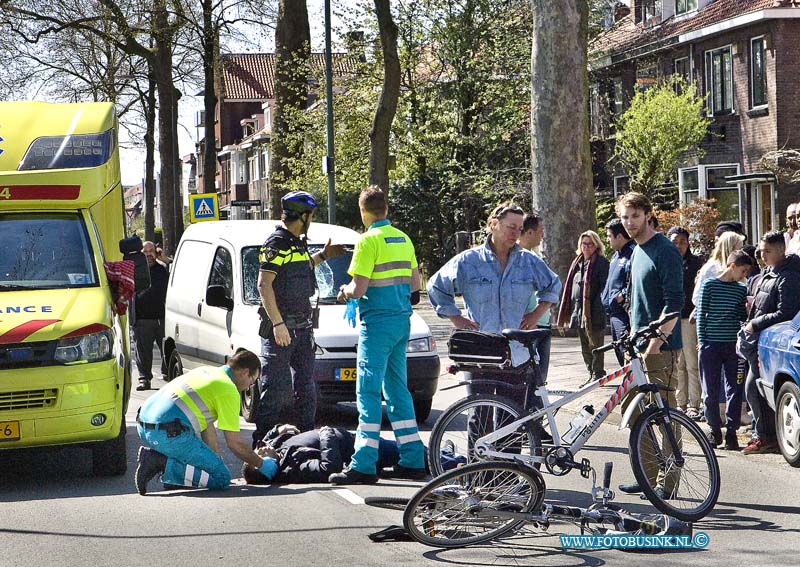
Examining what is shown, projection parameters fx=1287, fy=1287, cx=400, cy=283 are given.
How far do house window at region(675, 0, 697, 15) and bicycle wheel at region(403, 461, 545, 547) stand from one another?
104 feet

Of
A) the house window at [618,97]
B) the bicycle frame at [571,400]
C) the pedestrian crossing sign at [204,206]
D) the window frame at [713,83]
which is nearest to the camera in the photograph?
the bicycle frame at [571,400]

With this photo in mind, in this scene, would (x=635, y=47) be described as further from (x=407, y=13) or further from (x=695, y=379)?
(x=695, y=379)

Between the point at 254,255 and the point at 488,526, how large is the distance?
21.1 ft

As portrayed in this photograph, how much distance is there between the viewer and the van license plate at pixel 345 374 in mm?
11805

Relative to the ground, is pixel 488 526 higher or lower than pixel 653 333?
lower

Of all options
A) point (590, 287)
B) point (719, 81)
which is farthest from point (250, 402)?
point (719, 81)

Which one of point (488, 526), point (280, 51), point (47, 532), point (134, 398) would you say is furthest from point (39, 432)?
point (280, 51)

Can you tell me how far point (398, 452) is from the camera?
9.21m

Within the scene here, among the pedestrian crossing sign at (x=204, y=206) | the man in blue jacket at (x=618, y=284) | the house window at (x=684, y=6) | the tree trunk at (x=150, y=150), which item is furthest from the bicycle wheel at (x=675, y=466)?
the tree trunk at (x=150, y=150)

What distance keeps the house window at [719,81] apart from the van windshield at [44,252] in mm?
26060

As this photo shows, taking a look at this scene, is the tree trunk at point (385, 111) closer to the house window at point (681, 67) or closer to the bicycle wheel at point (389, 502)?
the house window at point (681, 67)

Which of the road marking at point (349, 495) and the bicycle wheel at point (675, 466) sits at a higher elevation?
the bicycle wheel at point (675, 466)

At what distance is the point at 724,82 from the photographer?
111 ft

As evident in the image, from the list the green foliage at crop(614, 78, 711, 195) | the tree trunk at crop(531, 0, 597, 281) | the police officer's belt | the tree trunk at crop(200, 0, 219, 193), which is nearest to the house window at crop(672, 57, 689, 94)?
the green foliage at crop(614, 78, 711, 195)
